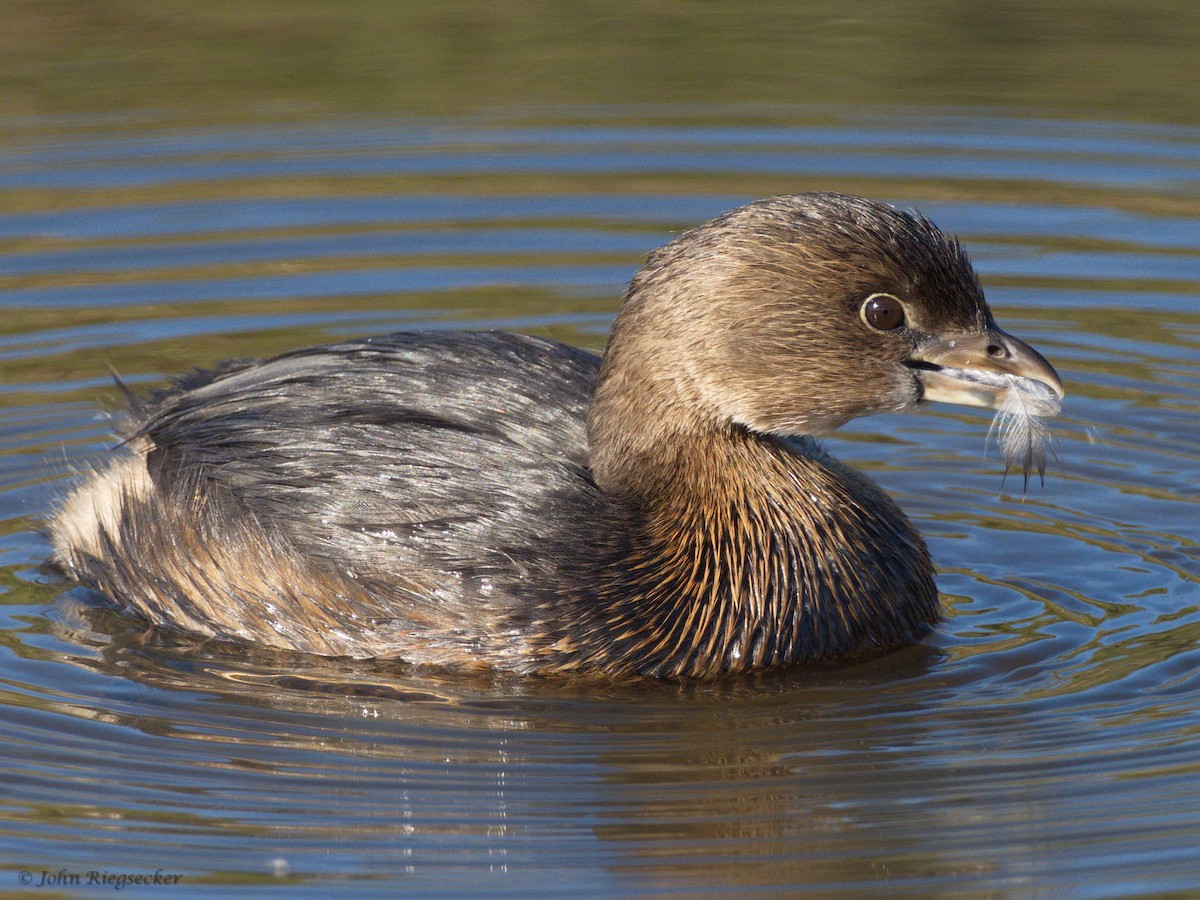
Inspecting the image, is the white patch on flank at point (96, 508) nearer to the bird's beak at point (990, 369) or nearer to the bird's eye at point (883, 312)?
the bird's eye at point (883, 312)

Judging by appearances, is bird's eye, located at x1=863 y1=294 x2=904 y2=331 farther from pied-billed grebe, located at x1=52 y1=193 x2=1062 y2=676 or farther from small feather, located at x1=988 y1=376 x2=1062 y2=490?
small feather, located at x1=988 y1=376 x2=1062 y2=490

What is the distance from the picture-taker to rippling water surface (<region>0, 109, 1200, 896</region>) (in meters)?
5.91

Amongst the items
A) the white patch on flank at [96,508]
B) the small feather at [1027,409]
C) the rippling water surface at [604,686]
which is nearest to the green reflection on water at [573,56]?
the rippling water surface at [604,686]

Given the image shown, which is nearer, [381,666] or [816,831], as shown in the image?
[816,831]

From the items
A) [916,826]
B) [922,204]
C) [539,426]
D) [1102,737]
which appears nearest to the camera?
[916,826]

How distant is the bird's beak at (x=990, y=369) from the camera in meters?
7.12

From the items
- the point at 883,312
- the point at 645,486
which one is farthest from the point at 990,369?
the point at 645,486

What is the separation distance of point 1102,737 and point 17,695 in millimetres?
3567

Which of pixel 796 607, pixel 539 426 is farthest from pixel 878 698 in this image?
pixel 539 426

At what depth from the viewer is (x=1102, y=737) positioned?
6.47 metres

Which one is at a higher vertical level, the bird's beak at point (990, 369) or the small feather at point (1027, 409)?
the bird's beak at point (990, 369)

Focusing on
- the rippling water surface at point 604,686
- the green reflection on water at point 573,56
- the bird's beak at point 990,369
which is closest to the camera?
the rippling water surface at point 604,686

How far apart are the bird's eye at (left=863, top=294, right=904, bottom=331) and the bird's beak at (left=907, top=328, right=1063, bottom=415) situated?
0.42 ft

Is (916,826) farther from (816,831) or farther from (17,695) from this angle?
(17,695)
